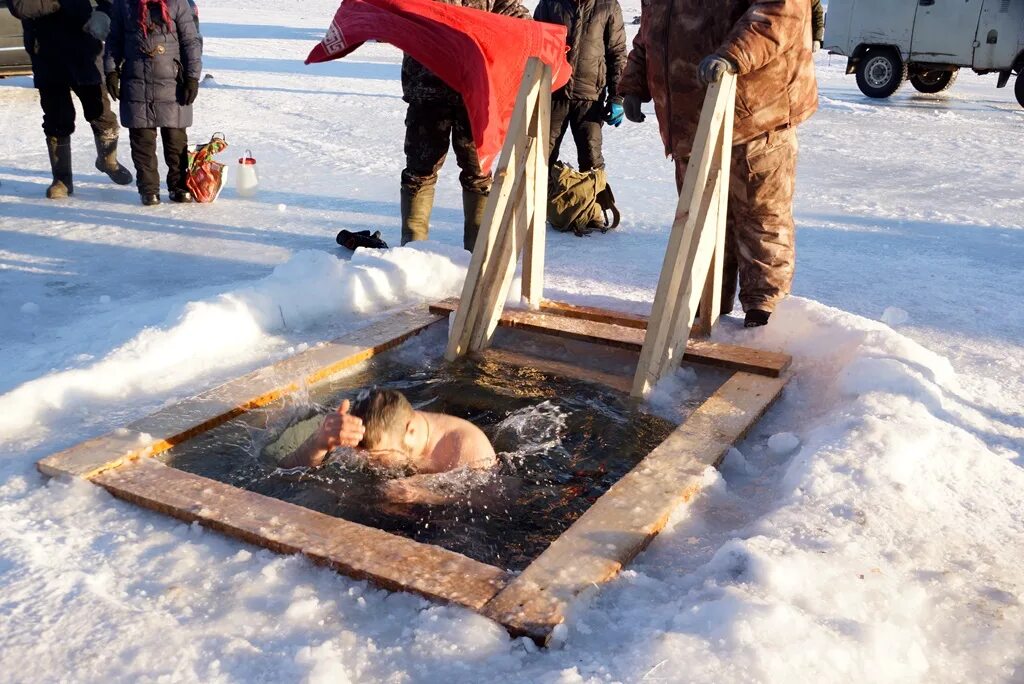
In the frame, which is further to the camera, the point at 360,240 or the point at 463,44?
the point at 360,240

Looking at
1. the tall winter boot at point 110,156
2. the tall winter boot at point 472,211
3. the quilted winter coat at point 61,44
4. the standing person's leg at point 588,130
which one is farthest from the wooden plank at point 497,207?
the tall winter boot at point 110,156

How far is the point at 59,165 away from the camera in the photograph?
22.2ft

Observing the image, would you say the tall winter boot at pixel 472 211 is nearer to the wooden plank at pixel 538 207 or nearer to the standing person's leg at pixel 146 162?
the wooden plank at pixel 538 207

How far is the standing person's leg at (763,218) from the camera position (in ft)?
12.6

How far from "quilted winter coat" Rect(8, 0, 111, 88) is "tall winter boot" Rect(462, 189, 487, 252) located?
3117 mm

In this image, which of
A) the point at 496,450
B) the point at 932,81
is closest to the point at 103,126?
the point at 496,450

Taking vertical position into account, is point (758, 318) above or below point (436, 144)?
below

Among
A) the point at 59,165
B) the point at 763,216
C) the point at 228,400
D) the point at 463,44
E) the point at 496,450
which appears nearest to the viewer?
the point at 228,400

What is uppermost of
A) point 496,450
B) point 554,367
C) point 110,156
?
point 110,156

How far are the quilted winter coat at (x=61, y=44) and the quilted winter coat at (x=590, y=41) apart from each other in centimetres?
305

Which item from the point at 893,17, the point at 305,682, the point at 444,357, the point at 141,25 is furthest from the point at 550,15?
the point at 893,17

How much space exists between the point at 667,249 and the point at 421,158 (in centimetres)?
203

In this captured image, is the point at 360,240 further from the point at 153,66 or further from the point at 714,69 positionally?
the point at 714,69

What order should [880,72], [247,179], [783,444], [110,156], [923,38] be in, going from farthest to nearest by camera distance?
[880,72] → [923,38] → [110,156] → [247,179] → [783,444]
